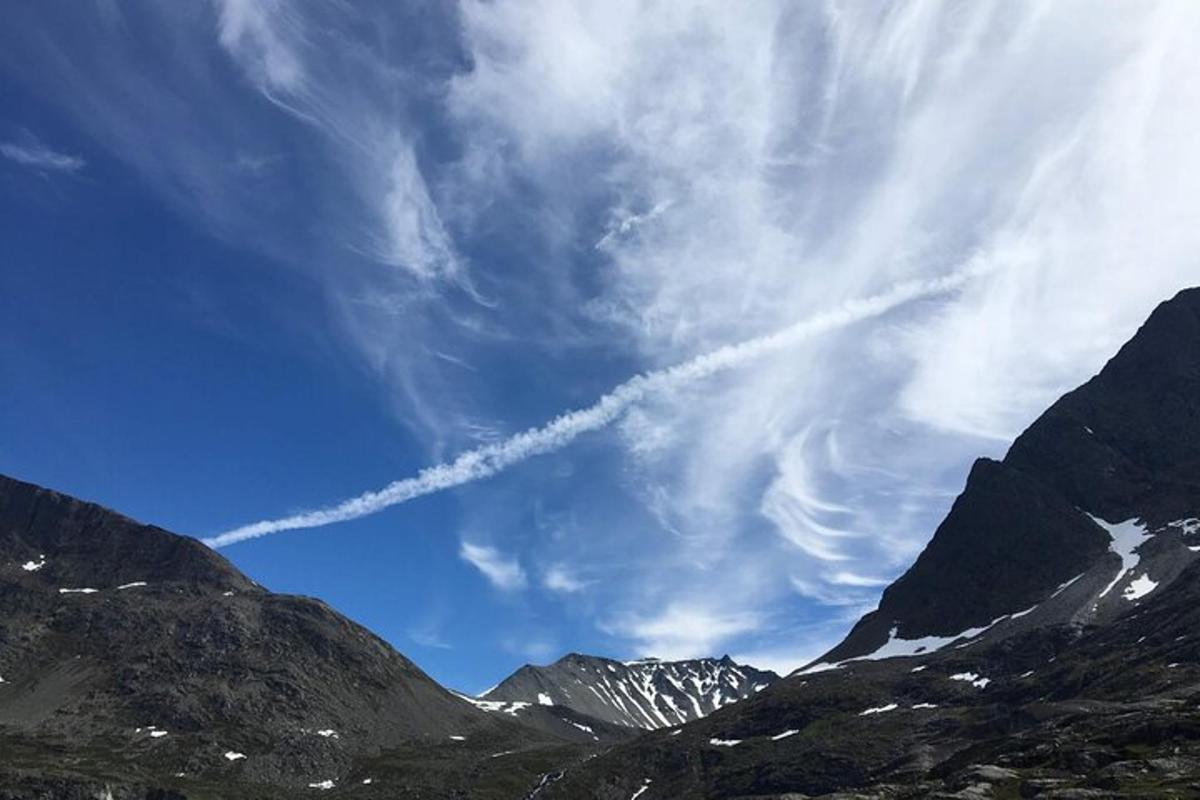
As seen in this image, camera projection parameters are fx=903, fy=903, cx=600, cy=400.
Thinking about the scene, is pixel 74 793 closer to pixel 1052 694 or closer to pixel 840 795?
pixel 840 795

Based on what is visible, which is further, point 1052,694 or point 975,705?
point 975,705

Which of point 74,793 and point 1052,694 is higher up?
point 74,793

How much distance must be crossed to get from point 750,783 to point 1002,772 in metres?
104

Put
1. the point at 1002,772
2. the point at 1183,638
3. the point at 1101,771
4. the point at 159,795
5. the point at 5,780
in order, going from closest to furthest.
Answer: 1. the point at 1101,771
2. the point at 1002,772
3. the point at 1183,638
4. the point at 5,780
5. the point at 159,795

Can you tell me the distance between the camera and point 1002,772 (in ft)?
337

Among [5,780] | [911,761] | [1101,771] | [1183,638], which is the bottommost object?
[1101,771]

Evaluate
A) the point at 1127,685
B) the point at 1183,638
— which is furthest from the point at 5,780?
the point at 1183,638

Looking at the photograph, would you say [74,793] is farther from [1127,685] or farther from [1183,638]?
[1183,638]

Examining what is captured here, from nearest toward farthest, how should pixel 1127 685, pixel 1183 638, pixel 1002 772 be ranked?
1. pixel 1002 772
2. pixel 1127 685
3. pixel 1183 638

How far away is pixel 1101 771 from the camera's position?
3730 inches

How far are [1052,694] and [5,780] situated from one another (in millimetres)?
213105

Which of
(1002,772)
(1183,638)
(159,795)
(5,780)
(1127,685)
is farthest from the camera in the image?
(159,795)

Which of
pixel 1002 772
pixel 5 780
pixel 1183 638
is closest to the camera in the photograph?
pixel 1002 772

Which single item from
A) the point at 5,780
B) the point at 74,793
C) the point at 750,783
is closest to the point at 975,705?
the point at 750,783
